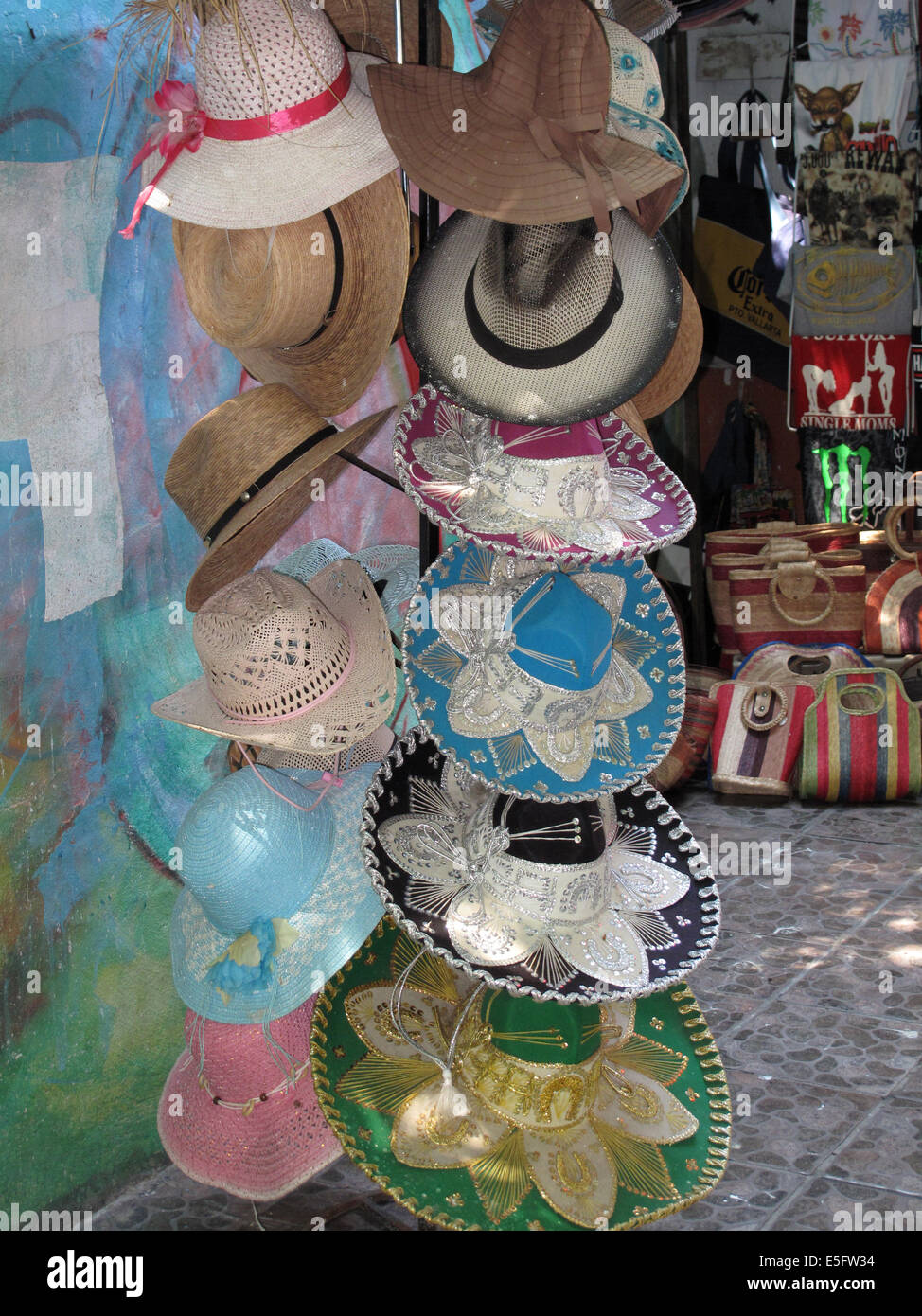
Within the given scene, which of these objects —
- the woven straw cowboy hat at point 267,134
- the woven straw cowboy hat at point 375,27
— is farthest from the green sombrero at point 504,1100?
the woven straw cowboy hat at point 375,27

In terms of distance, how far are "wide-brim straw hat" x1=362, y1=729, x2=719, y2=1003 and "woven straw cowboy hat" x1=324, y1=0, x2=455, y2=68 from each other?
119 cm

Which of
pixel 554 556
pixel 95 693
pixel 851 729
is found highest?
pixel 554 556

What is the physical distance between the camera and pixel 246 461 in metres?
1.85

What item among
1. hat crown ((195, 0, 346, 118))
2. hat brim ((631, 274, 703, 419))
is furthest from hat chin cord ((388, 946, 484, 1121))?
hat crown ((195, 0, 346, 118))

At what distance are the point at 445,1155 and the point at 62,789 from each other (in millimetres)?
1015

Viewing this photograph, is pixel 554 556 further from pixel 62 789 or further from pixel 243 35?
pixel 62 789

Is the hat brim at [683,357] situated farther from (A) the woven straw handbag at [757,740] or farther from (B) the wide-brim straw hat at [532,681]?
(A) the woven straw handbag at [757,740]

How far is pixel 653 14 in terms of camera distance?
2.39 m

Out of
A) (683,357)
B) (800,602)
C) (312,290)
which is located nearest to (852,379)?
(800,602)

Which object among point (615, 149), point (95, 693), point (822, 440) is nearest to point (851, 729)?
point (822, 440)

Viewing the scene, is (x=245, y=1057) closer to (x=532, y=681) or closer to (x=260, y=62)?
(x=532, y=681)

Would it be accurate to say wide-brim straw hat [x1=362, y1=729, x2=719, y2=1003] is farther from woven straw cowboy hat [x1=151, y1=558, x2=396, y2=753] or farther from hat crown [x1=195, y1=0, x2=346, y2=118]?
hat crown [x1=195, y1=0, x2=346, y2=118]

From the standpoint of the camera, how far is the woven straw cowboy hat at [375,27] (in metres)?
2.03

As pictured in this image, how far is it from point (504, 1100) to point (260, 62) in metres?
1.62
